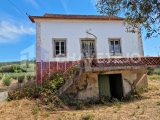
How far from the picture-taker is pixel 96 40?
8.44 metres

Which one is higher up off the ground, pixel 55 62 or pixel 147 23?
pixel 147 23

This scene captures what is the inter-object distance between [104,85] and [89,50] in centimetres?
276

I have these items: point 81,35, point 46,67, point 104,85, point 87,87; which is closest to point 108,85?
point 104,85

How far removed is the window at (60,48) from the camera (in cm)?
800

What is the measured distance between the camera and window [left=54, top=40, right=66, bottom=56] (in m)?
8.00

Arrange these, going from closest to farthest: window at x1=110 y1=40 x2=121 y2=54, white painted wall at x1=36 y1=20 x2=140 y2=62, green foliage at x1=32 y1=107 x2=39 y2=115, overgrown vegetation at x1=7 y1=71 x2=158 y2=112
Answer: green foliage at x1=32 y1=107 x2=39 y2=115 → overgrown vegetation at x1=7 y1=71 x2=158 y2=112 → white painted wall at x1=36 y1=20 x2=140 y2=62 → window at x1=110 y1=40 x2=121 y2=54

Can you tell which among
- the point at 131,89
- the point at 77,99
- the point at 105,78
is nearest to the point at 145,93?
the point at 131,89

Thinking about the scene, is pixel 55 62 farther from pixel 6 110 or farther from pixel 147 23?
pixel 147 23

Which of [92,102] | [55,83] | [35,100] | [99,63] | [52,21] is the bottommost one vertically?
[92,102]

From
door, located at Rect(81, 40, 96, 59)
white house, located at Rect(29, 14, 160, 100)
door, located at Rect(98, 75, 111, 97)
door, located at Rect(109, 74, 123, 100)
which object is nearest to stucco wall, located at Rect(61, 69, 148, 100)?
white house, located at Rect(29, 14, 160, 100)

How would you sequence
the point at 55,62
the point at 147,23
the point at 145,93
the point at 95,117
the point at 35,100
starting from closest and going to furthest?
the point at 95,117
the point at 147,23
the point at 35,100
the point at 55,62
the point at 145,93

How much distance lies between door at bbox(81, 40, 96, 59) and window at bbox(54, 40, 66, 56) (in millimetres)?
1377

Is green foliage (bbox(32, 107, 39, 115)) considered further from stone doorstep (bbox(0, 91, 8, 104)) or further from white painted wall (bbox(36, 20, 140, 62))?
white painted wall (bbox(36, 20, 140, 62))

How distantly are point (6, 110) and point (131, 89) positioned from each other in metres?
7.76
